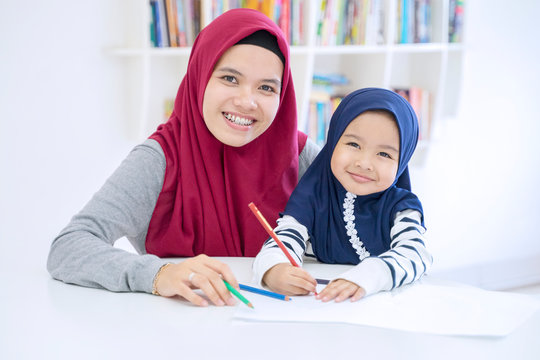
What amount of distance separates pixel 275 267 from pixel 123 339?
38cm

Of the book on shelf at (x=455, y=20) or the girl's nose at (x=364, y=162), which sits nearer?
the girl's nose at (x=364, y=162)

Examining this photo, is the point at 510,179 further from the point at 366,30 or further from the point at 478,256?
the point at 366,30

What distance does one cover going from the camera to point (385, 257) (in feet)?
3.91

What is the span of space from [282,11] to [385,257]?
2004 mm

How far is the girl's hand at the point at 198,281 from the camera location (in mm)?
1015

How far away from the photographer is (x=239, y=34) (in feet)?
4.66

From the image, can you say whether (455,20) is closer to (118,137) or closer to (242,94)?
(118,137)

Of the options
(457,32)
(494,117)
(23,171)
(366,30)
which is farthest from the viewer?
(494,117)

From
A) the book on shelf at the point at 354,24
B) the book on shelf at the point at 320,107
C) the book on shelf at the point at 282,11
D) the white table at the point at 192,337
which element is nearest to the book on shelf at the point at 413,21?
the book on shelf at the point at 354,24

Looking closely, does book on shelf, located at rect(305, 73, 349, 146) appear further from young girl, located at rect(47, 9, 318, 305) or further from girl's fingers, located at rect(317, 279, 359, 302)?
girl's fingers, located at rect(317, 279, 359, 302)

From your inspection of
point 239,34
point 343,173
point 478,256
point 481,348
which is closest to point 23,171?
point 239,34

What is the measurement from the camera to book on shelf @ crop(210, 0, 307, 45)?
2.86 m

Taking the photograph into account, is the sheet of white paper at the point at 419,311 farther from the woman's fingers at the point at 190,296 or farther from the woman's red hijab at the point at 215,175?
the woman's red hijab at the point at 215,175

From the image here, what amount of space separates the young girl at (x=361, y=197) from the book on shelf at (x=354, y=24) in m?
1.77
